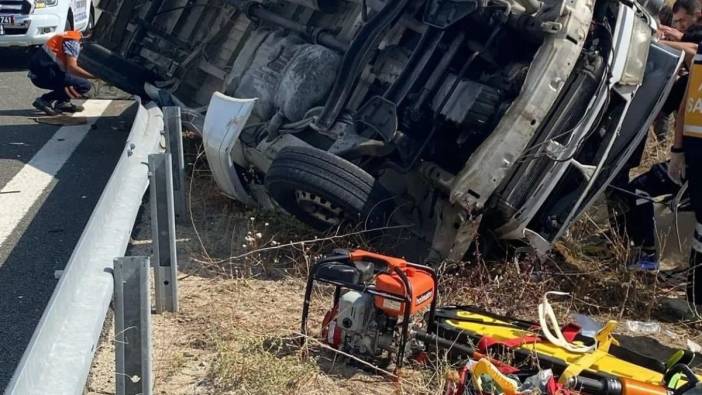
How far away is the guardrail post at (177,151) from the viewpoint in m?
5.35

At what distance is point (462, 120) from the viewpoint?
480cm

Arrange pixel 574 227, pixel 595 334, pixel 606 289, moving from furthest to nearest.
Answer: pixel 574 227 → pixel 606 289 → pixel 595 334

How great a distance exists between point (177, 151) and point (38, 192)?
140 centimetres

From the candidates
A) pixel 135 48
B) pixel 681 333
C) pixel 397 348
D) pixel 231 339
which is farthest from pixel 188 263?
pixel 135 48

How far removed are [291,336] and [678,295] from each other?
2.33 m

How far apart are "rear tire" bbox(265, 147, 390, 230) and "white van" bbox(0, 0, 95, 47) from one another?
7.02 metres

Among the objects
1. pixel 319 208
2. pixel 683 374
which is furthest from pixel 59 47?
pixel 683 374

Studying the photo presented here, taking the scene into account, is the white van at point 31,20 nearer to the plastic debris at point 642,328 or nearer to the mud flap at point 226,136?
the mud flap at point 226,136

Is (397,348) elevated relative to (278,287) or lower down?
elevated

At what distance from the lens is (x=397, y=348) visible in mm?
3855

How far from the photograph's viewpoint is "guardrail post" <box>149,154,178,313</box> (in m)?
4.17

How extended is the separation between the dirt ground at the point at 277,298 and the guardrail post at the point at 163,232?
103 mm

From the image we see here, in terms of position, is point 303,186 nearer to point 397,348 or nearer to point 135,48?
point 397,348

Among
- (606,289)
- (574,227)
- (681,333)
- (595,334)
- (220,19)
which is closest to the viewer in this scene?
(595,334)
